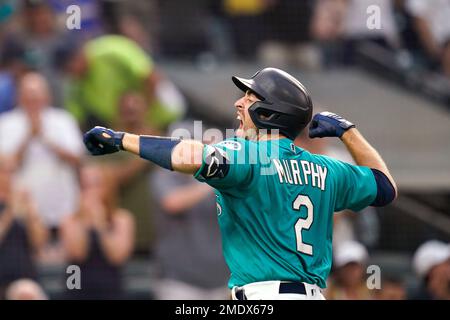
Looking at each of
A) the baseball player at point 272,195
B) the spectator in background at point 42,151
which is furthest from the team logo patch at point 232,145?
the spectator in background at point 42,151

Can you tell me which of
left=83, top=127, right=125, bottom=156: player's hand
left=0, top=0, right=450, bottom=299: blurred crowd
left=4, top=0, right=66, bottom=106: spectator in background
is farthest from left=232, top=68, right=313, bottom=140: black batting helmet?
left=4, top=0, right=66, bottom=106: spectator in background

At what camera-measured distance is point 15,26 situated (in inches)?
411

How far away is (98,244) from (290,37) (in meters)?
3.01

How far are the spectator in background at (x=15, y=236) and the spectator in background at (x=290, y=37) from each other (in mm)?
2856

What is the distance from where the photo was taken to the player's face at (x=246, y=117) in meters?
5.37

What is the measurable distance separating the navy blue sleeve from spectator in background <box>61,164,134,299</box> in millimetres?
3686

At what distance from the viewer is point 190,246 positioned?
28.9ft

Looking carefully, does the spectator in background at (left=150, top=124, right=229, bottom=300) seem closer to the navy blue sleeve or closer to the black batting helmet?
the navy blue sleeve

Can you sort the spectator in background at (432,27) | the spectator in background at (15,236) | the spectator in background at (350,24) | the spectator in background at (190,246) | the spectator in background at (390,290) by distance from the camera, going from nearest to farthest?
the spectator in background at (390,290) < the spectator in background at (190,246) < the spectator in background at (15,236) < the spectator in background at (350,24) < the spectator in background at (432,27)

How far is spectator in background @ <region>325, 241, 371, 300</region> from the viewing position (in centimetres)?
828

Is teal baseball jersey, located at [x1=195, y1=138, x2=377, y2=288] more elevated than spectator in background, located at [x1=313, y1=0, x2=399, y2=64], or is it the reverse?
spectator in background, located at [x1=313, y1=0, x2=399, y2=64]

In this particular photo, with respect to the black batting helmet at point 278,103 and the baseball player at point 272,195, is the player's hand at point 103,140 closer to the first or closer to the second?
the baseball player at point 272,195

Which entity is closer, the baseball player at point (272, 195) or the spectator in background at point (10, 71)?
the baseball player at point (272, 195)
